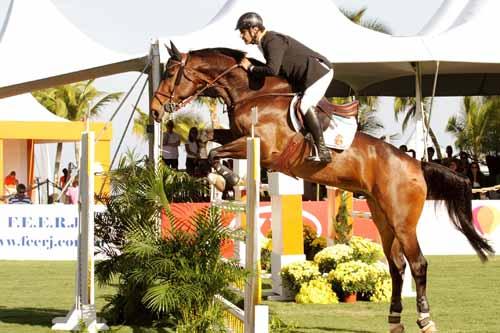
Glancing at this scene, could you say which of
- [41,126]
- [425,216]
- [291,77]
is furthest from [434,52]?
[41,126]

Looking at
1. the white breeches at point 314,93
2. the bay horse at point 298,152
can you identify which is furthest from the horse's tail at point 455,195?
the white breeches at point 314,93

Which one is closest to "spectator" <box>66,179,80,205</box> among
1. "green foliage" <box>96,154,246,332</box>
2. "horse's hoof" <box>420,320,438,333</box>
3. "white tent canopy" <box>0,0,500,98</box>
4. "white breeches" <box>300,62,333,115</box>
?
"white tent canopy" <box>0,0,500,98</box>

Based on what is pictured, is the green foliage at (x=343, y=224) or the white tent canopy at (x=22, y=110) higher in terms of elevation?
the white tent canopy at (x=22, y=110)

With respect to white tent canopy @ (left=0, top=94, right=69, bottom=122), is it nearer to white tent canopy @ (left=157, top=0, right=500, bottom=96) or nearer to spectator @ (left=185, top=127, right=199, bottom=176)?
white tent canopy @ (left=157, top=0, right=500, bottom=96)

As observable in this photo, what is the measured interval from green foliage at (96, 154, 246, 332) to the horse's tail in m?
2.33

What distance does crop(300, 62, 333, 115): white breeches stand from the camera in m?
8.78

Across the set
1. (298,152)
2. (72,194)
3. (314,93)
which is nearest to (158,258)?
(298,152)

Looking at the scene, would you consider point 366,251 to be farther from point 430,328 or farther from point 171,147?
point 171,147

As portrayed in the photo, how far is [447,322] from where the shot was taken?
32.0ft

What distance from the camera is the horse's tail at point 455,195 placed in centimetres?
960

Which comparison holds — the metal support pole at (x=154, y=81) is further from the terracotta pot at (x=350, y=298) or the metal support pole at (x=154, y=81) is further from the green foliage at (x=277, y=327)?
the green foliage at (x=277, y=327)

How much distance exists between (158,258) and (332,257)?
391 cm

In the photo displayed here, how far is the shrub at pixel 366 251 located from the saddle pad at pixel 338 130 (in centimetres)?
290

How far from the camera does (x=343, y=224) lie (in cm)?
1235
